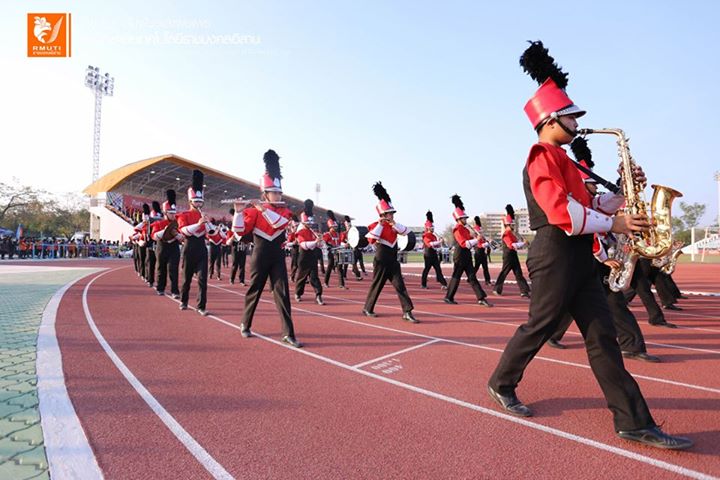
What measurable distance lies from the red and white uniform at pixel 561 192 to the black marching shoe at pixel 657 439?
128 cm

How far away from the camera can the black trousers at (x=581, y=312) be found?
282 centimetres

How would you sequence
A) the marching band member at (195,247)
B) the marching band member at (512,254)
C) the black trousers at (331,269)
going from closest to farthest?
the marching band member at (195,247), the marching band member at (512,254), the black trousers at (331,269)

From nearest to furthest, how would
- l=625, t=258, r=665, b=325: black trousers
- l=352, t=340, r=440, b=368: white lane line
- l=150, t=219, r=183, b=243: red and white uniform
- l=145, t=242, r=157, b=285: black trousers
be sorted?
l=352, t=340, r=440, b=368: white lane line < l=625, t=258, r=665, b=325: black trousers < l=150, t=219, r=183, b=243: red and white uniform < l=145, t=242, r=157, b=285: black trousers

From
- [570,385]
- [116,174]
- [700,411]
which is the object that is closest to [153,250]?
[570,385]

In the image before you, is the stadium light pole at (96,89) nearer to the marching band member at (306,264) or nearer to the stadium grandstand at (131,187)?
the stadium grandstand at (131,187)

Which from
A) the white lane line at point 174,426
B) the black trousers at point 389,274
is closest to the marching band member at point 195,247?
the white lane line at point 174,426

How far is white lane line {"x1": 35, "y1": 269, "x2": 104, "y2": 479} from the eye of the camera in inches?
96.3

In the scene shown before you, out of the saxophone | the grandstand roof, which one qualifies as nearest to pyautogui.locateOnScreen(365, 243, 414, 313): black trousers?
the saxophone

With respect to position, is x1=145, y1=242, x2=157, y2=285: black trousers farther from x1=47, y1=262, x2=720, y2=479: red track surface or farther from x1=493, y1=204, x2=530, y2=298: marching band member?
x1=493, y1=204, x2=530, y2=298: marching band member

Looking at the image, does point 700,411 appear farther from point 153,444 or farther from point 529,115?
point 153,444

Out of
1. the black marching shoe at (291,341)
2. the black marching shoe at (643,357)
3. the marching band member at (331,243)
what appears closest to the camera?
the black marching shoe at (643,357)

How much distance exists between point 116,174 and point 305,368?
170 feet

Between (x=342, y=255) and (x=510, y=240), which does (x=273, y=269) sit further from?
(x=342, y=255)

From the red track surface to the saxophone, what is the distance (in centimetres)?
123
